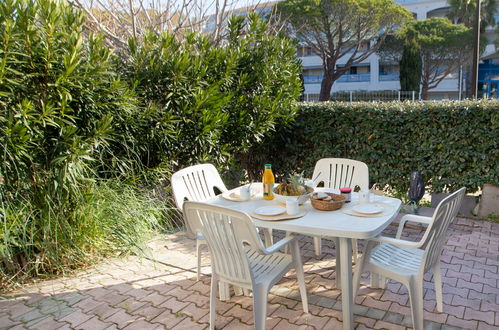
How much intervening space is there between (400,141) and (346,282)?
3.28 m

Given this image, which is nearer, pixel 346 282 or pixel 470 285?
pixel 346 282

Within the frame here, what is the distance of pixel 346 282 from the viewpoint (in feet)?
8.09

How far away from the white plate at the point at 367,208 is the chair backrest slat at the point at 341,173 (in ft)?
2.84

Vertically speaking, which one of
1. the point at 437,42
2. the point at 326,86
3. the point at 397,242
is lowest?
the point at 397,242

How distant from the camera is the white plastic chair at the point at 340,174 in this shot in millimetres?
3732

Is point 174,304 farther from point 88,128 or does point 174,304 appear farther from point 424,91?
point 424,91

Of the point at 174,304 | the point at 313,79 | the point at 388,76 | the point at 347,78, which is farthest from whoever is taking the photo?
the point at 313,79

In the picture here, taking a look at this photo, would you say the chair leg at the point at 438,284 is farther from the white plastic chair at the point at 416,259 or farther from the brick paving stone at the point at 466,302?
the brick paving stone at the point at 466,302

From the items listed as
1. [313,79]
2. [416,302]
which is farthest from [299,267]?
[313,79]

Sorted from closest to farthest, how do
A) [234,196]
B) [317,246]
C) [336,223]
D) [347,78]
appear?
[336,223], [234,196], [317,246], [347,78]

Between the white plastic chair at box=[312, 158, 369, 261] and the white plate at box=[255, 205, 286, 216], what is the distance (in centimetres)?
101

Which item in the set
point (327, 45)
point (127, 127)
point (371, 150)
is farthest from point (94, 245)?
point (327, 45)

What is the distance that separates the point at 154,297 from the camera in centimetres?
306

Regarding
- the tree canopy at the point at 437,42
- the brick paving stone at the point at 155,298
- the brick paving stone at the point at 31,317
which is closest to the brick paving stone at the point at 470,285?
the brick paving stone at the point at 155,298
